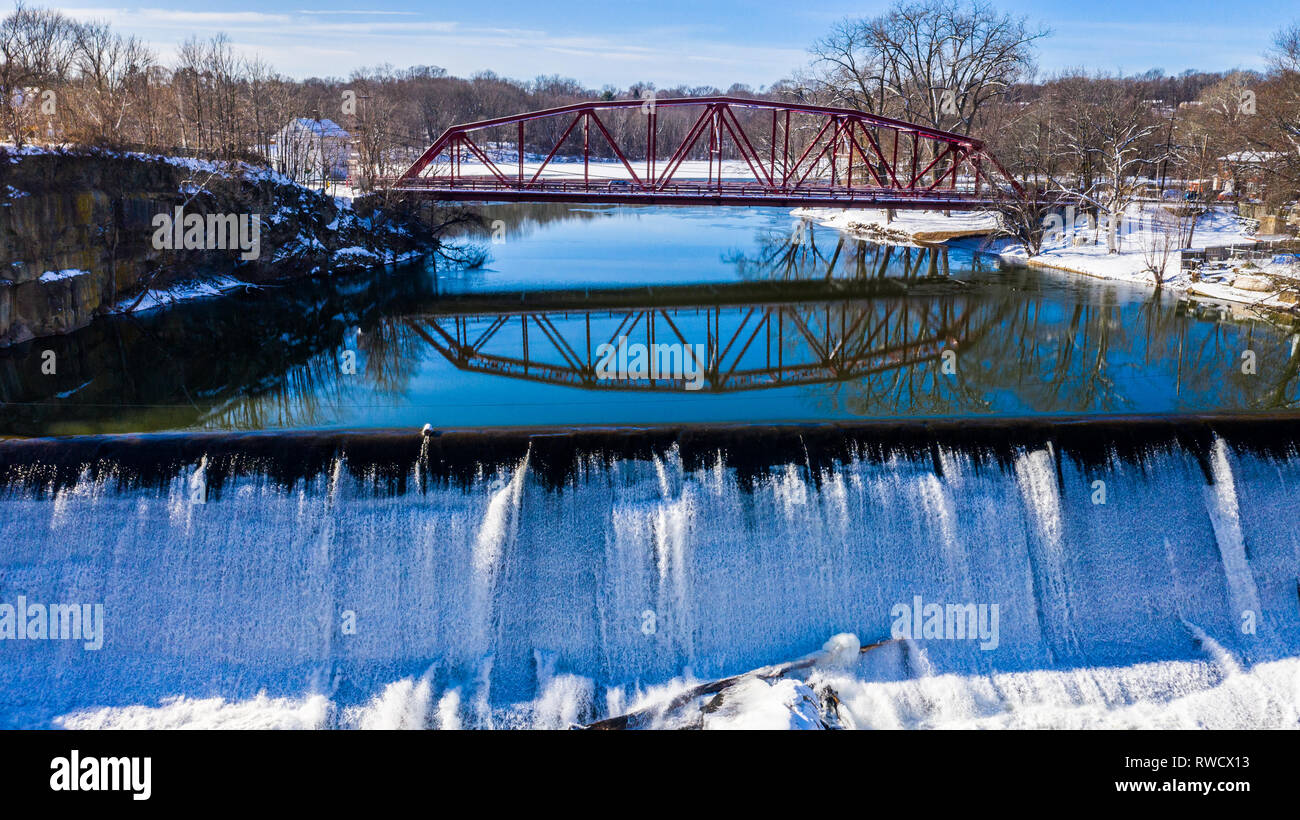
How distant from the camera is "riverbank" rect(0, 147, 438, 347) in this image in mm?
21094

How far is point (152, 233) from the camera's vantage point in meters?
25.9

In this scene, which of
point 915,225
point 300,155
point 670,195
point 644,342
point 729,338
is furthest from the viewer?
point 300,155

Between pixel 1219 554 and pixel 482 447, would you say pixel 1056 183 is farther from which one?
pixel 482 447

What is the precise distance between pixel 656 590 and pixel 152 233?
845 inches

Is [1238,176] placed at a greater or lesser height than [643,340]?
greater

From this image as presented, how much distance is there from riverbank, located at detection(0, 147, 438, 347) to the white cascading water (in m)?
13.0

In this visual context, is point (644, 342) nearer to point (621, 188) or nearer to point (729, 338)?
point (729, 338)

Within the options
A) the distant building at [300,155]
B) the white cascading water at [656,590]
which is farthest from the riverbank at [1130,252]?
the distant building at [300,155]

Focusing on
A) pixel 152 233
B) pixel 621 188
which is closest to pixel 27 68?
pixel 152 233

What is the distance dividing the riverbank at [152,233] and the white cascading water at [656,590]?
13.0 metres

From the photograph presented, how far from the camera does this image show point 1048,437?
38.1 feet

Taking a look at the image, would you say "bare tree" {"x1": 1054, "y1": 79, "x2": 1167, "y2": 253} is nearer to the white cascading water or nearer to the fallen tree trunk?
the white cascading water

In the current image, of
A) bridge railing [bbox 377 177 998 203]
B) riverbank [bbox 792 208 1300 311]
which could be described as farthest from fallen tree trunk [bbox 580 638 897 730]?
bridge railing [bbox 377 177 998 203]

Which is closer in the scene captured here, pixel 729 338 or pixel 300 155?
pixel 729 338
